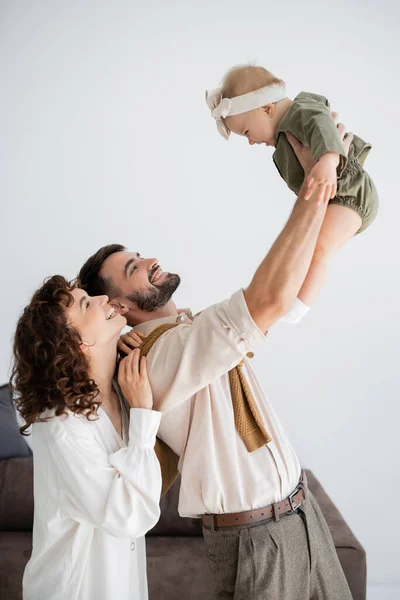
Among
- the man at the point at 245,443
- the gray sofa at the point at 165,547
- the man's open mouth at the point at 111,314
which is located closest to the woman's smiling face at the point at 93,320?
the man's open mouth at the point at 111,314

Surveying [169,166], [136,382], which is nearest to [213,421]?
[136,382]

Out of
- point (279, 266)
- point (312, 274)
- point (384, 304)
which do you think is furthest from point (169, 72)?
point (279, 266)

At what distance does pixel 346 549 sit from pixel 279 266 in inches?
74.0

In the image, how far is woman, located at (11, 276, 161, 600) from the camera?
1688mm

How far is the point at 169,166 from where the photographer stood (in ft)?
12.9

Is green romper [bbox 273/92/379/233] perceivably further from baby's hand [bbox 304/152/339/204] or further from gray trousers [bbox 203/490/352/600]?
gray trousers [bbox 203/490/352/600]

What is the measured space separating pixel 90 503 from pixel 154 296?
659 millimetres

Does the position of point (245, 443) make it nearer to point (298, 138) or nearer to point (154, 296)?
point (154, 296)

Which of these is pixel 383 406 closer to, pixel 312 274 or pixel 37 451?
pixel 312 274

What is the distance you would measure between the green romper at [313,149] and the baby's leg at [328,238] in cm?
2

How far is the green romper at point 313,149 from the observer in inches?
69.4

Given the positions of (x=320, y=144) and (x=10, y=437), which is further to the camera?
(x=10, y=437)

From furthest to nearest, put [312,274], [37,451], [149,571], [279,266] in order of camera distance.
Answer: [149,571], [312,274], [37,451], [279,266]

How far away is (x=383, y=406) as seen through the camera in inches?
157
